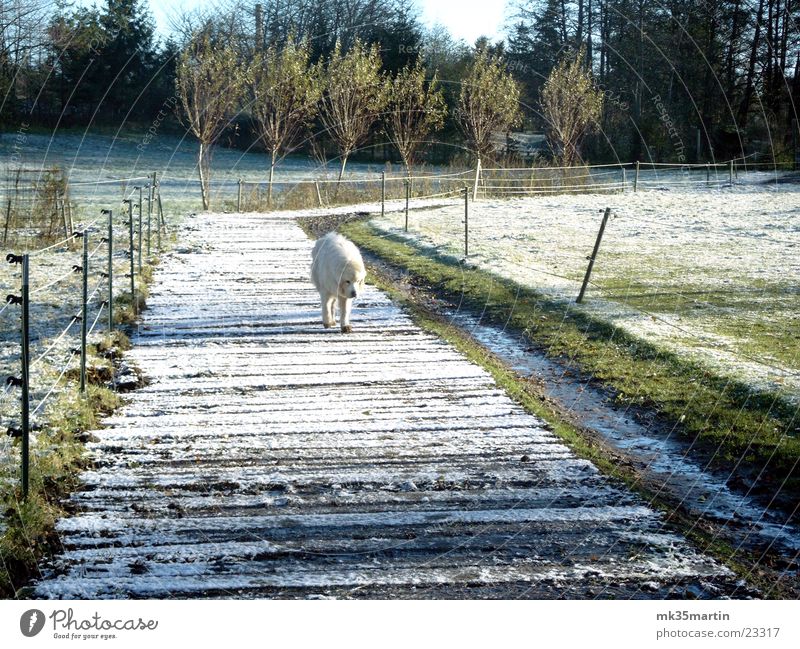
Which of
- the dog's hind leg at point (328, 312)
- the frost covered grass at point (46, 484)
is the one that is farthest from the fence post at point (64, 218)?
the frost covered grass at point (46, 484)

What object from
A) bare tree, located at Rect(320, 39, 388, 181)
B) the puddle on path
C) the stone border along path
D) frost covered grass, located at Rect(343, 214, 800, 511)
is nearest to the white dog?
the stone border along path

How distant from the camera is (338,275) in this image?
10.7m

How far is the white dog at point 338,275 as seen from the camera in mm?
10742

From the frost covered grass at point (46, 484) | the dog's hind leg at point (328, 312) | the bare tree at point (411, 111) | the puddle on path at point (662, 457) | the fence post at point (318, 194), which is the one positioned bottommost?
the puddle on path at point (662, 457)

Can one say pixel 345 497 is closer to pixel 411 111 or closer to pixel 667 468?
pixel 667 468

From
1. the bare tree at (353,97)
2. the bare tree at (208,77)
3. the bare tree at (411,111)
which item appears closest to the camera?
the bare tree at (208,77)

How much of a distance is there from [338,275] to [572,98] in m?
5.62

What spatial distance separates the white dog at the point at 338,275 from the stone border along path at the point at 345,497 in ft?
3.47

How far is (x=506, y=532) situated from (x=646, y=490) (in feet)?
4.74

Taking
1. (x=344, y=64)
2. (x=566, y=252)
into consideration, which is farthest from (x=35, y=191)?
(x=566, y=252)

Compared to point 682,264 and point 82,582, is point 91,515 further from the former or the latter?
point 682,264

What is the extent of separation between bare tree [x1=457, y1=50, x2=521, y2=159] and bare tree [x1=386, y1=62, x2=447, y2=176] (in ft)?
2.95

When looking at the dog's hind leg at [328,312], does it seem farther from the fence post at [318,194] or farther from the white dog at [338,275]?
the fence post at [318,194]

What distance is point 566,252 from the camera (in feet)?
62.3
